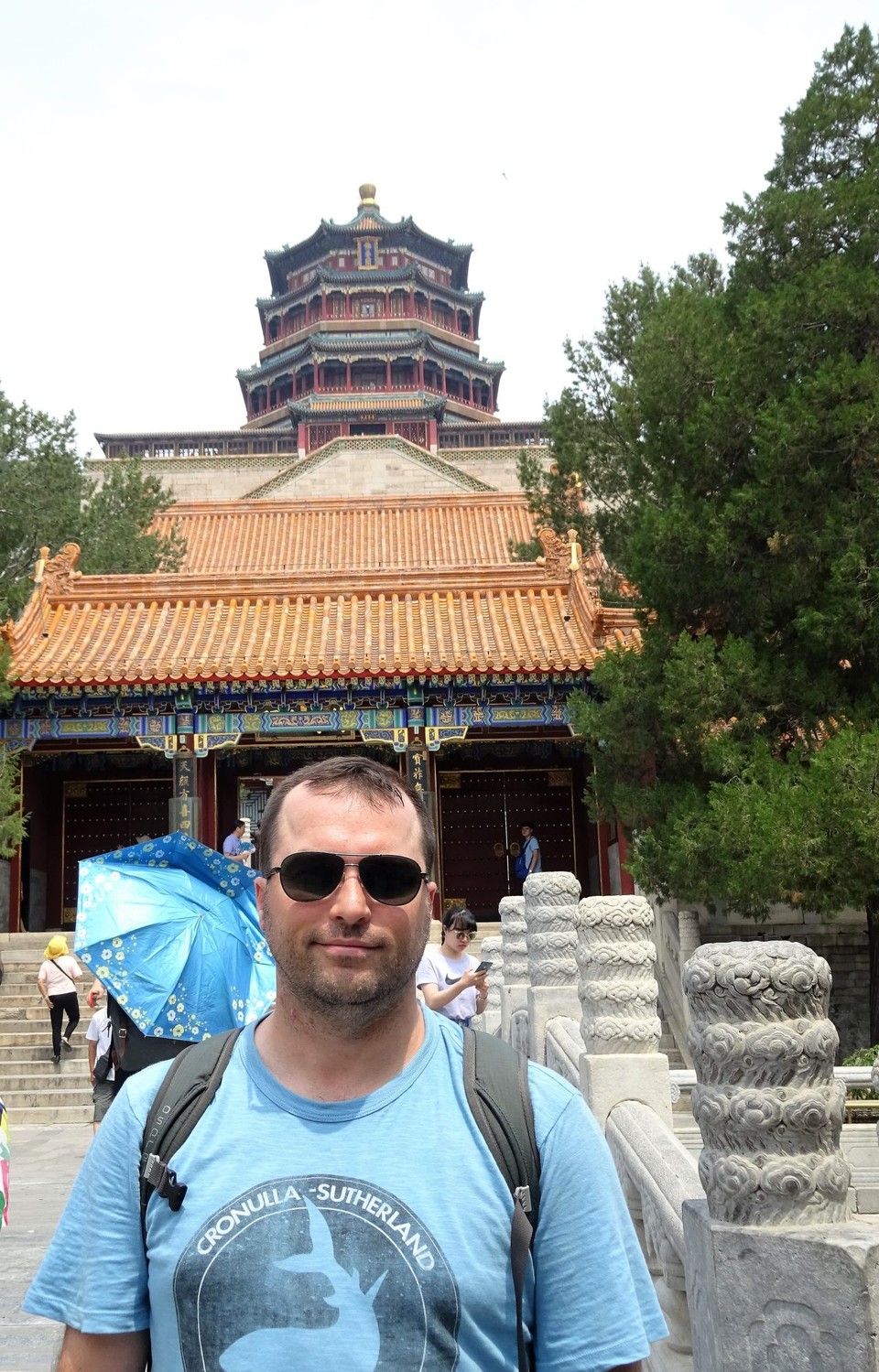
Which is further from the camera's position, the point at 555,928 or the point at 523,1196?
the point at 555,928

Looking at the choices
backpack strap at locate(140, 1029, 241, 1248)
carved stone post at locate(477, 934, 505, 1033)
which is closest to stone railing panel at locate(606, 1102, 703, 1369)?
backpack strap at locate(140, 1029, 241, 1248)

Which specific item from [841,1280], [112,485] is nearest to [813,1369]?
[841,1280]

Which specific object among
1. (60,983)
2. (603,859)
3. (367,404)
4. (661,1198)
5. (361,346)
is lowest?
(661,1198)

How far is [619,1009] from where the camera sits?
548cm

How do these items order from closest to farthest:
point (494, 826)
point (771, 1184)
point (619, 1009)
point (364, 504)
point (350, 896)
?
point (350, 896), point (771, 1184), point (619, 1009), point (494, 826), point (364, 504)

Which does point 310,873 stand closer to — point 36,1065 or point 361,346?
point 36,1065

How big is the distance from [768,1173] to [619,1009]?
3.05m

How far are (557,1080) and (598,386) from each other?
15.4 metres

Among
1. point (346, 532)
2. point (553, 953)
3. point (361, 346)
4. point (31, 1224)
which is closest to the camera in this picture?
point (31, 1224)

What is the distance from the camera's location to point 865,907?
10539mm

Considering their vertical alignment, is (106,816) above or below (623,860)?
above

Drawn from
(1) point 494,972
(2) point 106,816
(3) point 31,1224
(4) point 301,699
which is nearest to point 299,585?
(4) point 301,699

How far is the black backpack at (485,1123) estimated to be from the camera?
1718 millimetres

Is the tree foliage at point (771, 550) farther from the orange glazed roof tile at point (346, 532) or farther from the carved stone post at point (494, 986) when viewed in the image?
the orange glazed roof tile at point (346, 532)
